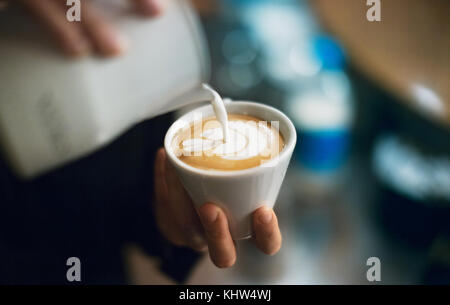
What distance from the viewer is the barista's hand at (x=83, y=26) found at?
1.04 feet

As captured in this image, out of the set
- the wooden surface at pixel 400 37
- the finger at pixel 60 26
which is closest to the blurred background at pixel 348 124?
the wooden surface at pixel 400 37

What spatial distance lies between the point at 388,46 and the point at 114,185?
0.33 metres

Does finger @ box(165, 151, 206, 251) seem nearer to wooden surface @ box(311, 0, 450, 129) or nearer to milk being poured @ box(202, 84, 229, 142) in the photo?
milk being poured @ box(202, 84, 229, 142)

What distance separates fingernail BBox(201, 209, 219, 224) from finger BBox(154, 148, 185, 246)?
9 centimetres

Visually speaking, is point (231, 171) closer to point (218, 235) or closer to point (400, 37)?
point (218, 235)

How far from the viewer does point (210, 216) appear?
310mm

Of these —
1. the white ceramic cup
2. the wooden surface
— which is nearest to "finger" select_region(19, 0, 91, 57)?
the white ceramic cup

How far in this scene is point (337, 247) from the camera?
446 mm

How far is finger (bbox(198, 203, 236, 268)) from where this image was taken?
0.31 meters

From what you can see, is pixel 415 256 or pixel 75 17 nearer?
pixel 75 17

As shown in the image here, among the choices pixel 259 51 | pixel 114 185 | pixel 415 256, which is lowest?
pixel 415 256

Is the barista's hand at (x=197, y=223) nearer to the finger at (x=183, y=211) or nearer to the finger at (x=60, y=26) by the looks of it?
the finger at (x=183, y=211)

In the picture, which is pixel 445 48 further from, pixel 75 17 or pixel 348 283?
pixel 75 17

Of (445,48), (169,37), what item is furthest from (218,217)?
(445,48)
